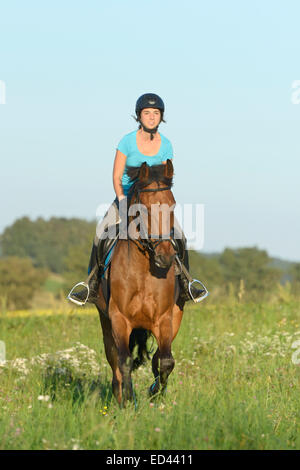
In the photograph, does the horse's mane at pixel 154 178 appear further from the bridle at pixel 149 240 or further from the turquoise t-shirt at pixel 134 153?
the turquoise t-shirt at pixel 134 153

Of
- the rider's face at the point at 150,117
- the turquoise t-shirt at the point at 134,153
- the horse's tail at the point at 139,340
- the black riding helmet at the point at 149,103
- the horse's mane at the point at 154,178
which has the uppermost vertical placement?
the black riding helmet at the point at 149,103

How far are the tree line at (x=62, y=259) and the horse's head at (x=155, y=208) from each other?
73567mm

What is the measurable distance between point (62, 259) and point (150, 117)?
100750mm

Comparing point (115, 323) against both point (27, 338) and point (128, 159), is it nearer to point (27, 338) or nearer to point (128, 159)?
point (128, 159)

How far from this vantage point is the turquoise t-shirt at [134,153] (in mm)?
7836

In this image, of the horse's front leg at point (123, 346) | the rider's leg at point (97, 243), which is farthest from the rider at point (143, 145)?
the horse's front leg at point (123, 346)

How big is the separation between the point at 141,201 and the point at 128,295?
1.15 meters

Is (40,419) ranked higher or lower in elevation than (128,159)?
lower

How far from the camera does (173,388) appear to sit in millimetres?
8336

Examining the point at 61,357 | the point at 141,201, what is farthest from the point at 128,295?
the point at 61,357

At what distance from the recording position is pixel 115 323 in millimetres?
7523

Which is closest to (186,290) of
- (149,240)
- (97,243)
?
(97,243)

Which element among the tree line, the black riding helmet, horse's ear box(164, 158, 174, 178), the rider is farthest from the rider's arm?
the tree line

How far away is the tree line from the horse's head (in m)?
73.6
